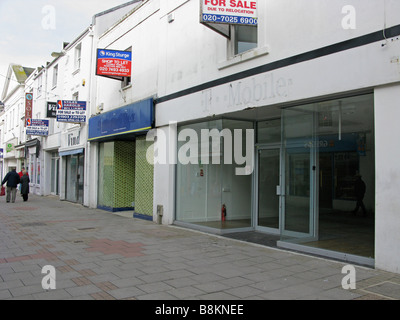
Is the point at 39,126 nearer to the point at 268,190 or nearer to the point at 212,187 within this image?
the point at 212,187

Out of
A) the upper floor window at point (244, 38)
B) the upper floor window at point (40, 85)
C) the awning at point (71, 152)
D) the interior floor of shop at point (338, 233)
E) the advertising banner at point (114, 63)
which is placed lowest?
the interior floor of shop at point (338, 233)

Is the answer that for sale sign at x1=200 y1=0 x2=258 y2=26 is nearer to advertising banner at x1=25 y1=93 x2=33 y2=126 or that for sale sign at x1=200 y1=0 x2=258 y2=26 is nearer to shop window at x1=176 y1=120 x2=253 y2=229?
shop window at x1=176 y1=120 x2=253 y2=229

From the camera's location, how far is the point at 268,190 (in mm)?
9461

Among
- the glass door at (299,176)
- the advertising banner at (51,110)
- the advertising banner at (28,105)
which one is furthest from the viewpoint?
the advertising banner at (28,105)

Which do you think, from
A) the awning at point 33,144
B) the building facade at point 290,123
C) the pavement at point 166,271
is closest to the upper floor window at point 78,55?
the awning at point 33,144

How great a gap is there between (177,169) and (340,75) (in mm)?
Answer: 5841

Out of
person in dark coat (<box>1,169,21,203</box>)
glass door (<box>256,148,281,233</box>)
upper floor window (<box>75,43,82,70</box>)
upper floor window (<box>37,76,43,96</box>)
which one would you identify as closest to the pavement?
glass door (<box>256,148,281,233</box>)

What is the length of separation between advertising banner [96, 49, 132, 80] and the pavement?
6.15 m

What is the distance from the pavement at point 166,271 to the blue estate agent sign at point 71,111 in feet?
26.0

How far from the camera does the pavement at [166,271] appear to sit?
4582 mm

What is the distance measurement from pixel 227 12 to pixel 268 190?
456 cm

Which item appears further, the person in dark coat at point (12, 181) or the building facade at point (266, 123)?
the person in dark coat at point (12, 181)

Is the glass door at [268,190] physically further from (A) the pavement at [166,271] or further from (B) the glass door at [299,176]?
(A) the pavement at [166,271]

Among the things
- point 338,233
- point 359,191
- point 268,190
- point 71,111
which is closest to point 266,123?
point 268,190
